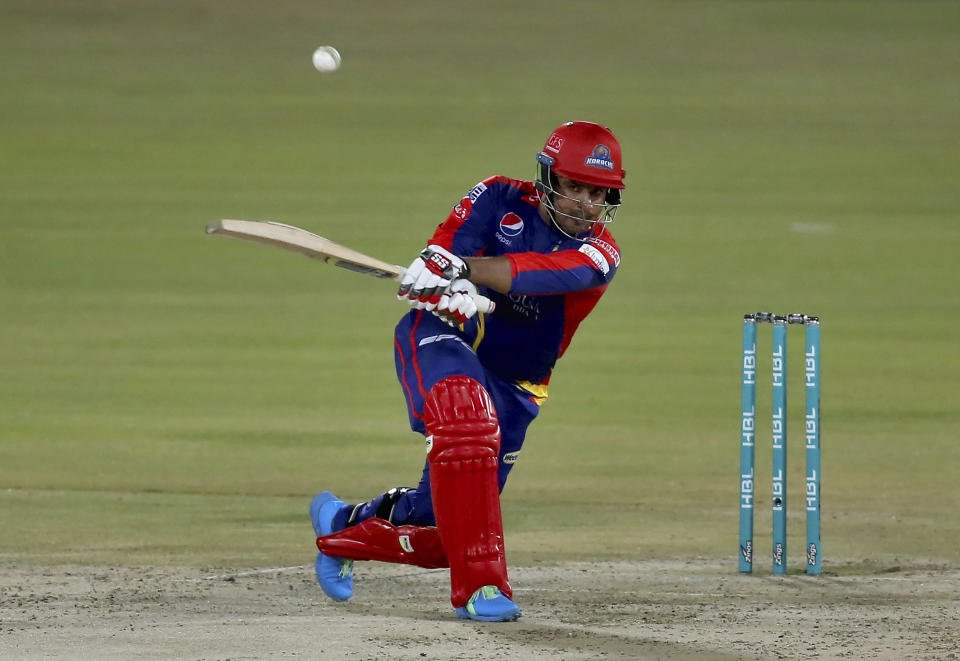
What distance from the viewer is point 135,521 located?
599 cm

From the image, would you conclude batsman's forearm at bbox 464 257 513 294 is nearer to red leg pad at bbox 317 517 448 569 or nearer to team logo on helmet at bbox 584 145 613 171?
team logo on helmet at bbox 584 145 613 171

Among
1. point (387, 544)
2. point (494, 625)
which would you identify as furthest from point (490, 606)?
point (387, 544)

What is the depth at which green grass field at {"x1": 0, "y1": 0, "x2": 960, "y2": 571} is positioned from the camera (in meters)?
6.61

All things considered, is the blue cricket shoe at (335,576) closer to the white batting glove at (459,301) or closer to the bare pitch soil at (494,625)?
the bare pitch soil at (494,625)

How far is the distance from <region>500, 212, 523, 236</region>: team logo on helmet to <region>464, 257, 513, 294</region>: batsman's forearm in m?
0.31

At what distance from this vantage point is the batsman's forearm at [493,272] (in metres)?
3.91

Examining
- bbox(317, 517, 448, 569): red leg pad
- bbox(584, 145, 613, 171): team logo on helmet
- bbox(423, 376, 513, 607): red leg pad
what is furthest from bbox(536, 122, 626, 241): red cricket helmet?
bbox(317, 517, 448, 569): red leg pad

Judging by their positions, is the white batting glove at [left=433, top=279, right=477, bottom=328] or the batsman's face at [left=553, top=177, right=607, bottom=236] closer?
the white batting glove at [left=433, top=279, right=477, bottom=328]

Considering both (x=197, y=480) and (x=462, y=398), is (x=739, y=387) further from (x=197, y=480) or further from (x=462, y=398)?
(x=462, y=398)

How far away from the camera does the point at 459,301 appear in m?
3.90

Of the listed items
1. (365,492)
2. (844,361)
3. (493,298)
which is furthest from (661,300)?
(493,298)

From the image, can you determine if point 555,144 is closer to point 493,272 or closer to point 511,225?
point 511,225

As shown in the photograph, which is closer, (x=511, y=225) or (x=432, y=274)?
(x=432, y=274)

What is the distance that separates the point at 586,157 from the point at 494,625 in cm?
131
